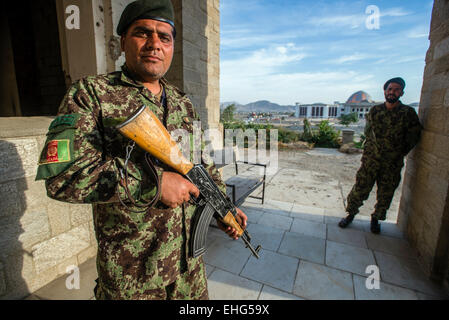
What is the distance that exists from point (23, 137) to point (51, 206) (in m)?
0.68

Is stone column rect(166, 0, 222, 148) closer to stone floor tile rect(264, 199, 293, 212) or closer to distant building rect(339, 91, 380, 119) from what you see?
stone floor tile rect(264, 199, 293, 212)

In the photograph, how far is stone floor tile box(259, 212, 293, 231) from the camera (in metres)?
3.44

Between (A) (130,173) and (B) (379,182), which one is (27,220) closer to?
(A) (130,173)

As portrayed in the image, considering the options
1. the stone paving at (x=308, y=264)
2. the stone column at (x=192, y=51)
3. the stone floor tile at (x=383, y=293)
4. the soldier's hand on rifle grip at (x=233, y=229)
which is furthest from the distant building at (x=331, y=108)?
the soldier's hand on rifle grip at (x=233, y=229)

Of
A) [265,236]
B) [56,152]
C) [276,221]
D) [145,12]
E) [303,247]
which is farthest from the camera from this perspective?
[276,221]

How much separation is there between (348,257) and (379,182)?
4.31 ft

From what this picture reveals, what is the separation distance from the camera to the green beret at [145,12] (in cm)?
117

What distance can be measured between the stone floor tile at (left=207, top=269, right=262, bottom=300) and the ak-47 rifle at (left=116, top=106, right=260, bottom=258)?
0.73 metres

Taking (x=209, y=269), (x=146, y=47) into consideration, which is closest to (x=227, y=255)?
(x=209, y=269)

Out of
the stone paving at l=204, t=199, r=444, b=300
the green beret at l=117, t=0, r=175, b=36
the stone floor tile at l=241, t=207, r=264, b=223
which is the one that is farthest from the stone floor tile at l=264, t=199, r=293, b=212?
the green beret at l=117, t=0, r=175, b=36

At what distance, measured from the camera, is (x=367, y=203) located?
4.57 meters

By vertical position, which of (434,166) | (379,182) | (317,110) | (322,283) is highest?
(317,110)

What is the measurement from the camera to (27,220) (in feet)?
6.26
